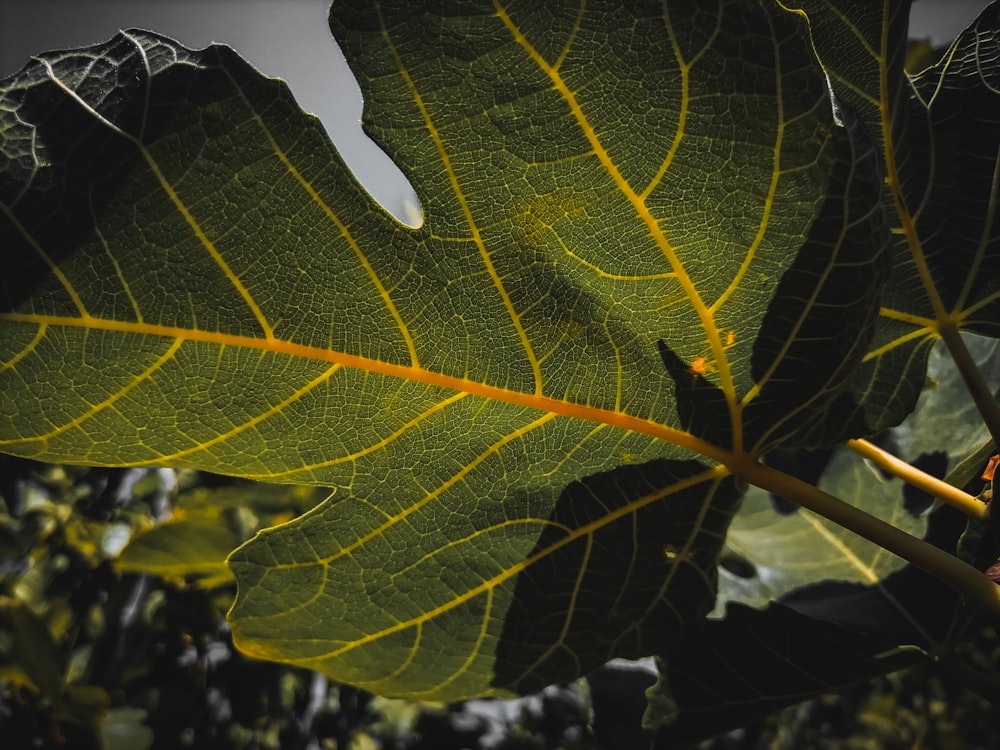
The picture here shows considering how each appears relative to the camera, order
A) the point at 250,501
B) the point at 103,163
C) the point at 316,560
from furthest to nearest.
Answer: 1. the point at 250,501
2. the point at 316,560
3. the point at 103,163

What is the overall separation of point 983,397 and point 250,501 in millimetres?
1477

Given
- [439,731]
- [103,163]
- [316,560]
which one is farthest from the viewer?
[439,731]

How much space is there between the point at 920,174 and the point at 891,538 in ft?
1.04

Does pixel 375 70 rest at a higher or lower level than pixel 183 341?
higher

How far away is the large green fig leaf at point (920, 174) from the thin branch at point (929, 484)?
0.09 ft

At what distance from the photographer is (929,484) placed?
2.33ft

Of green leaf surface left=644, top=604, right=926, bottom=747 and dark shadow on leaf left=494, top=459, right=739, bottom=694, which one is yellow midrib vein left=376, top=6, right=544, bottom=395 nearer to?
dark shadow on leaf left=494, top=459, right=739, bottom=694

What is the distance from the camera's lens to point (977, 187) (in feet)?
2.17

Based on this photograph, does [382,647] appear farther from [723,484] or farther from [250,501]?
[250,501]

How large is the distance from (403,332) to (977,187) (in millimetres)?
516

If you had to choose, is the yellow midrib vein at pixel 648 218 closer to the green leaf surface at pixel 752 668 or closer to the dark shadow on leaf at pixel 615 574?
the dark shadow on leaf at pixel 615 574

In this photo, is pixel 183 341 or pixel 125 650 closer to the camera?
pixel 183 341

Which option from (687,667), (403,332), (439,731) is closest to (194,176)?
(403,332)

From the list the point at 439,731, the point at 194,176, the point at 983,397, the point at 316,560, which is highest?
the point at 194,176
